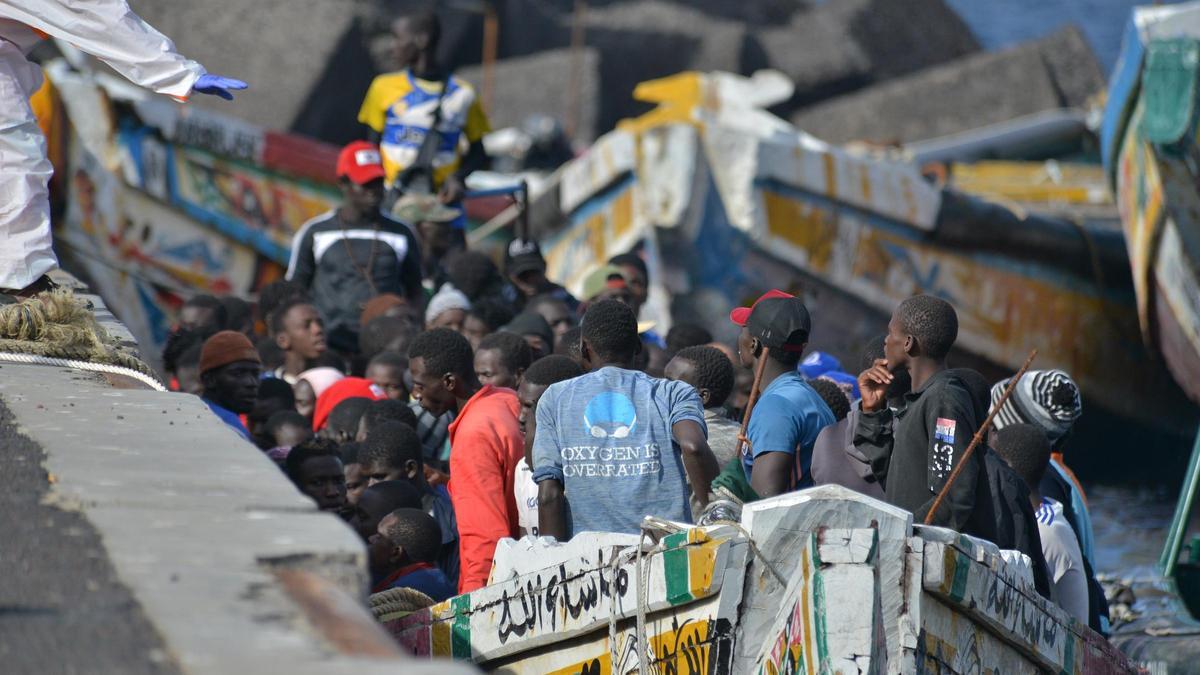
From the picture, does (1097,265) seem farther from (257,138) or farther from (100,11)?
(100,11)

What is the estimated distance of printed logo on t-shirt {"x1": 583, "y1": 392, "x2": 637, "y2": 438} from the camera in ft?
16.0

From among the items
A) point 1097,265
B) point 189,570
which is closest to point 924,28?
point 1097,265

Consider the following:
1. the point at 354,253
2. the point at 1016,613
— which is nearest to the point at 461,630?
the point at 1016,613

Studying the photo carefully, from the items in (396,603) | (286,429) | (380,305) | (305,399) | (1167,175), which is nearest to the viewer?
(396,603)

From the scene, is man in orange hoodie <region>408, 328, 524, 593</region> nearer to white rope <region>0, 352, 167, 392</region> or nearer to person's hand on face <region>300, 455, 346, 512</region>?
person's hand on face <region>300, 455, 346, 512</region>

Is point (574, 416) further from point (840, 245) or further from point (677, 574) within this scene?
point (840, 245)

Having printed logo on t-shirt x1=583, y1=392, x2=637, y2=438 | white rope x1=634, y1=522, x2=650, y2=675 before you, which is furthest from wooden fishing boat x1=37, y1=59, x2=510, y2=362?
white rope x1=634, y1=522, x2=650, y2=675

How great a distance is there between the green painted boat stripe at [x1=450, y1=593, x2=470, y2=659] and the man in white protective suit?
1758 millimetres

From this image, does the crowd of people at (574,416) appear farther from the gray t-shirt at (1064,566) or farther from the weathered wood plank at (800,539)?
the weathered wood plank at (800,539)

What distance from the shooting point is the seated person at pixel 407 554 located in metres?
5.57

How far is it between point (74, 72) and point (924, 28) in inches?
613

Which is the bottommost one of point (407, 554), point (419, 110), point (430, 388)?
point (407, 554)

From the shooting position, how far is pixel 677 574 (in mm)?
4270

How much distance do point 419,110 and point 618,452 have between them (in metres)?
5.29
